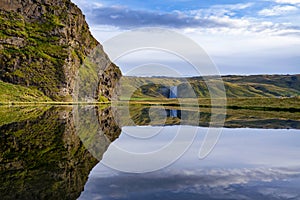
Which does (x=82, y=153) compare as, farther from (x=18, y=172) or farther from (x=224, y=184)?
(x=224, y=184)

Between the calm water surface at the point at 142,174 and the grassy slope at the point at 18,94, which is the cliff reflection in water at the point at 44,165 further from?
the grassy slope at the point at 18,94

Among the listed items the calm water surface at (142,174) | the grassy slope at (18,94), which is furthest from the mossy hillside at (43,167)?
the grassy slope at (18,94)

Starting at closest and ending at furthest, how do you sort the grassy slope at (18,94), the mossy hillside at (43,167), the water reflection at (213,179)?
the mossy hillside at (43,167), the water reflection at (213,179), the grassy slope at (18,94)

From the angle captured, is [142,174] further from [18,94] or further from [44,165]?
[18,94]

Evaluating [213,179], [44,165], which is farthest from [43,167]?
[213,179]

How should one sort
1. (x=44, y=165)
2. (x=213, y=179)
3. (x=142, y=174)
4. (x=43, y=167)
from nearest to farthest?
1. (x=213, y=179)
2. (x=142, y=174)
3. (x=43, y=167)
4. (x=44, y=165)

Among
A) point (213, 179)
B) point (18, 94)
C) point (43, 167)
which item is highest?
point (18, 94)

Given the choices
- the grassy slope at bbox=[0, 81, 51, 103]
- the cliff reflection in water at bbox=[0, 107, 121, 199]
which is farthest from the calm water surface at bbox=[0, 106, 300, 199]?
the grassy slope at bbox=[0, 81, 51, 103]

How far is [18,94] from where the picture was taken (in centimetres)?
18075

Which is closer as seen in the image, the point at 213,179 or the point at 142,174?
the point at 213,179

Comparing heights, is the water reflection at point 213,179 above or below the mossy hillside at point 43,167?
below

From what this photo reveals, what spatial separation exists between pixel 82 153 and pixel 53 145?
4.70 metres

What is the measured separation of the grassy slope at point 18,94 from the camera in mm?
170750

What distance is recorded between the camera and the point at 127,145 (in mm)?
33281
